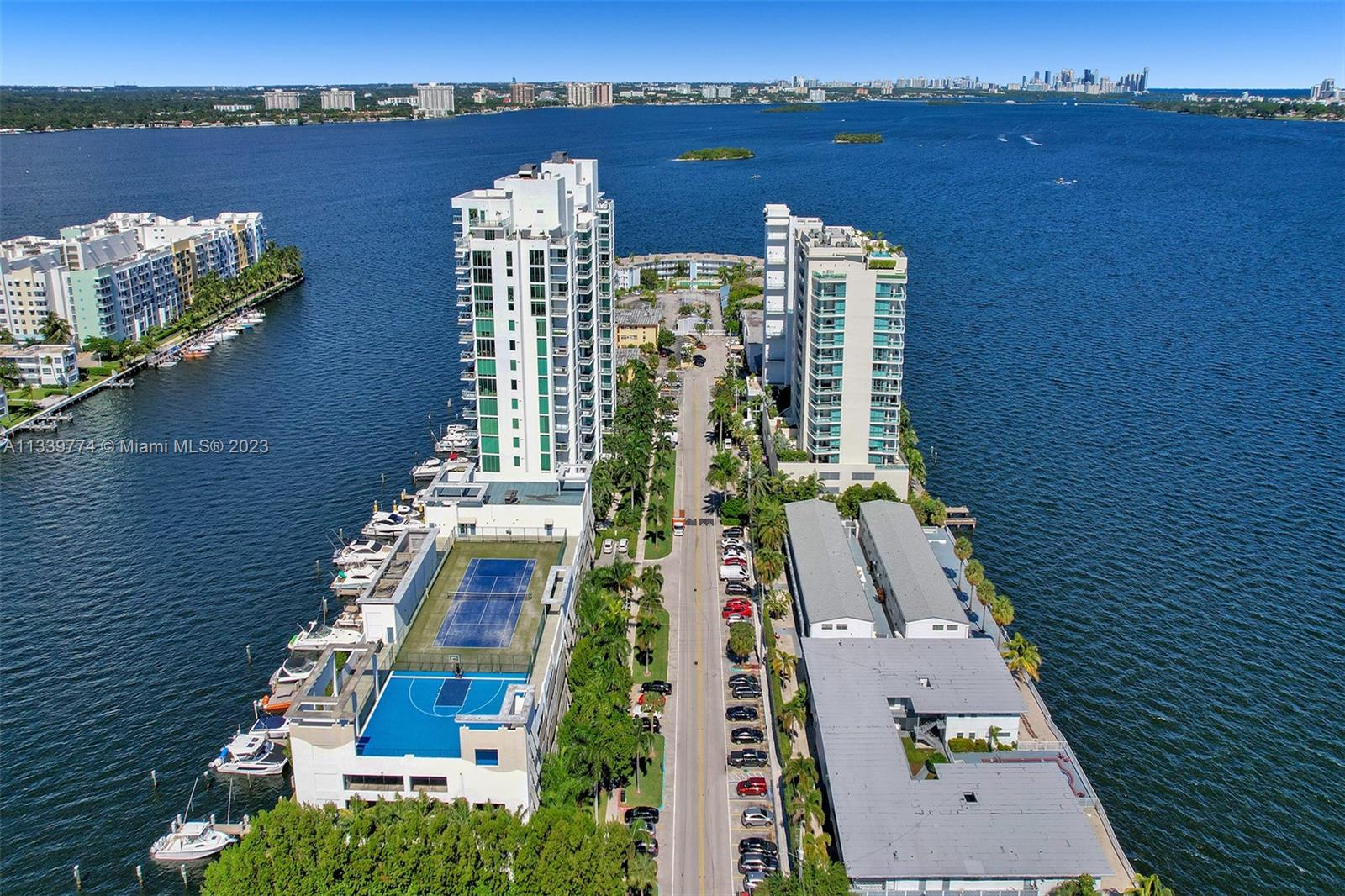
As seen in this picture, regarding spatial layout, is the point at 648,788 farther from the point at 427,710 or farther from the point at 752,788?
the point at 427,710

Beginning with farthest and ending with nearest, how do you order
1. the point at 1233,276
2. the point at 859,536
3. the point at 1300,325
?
1. the point at 1233,276
2. the point at 1300,325
3. the point at 859,536

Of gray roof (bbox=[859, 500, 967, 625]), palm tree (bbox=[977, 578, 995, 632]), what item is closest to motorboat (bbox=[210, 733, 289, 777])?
gray roof (bbox=[859, 500, 967, 625])

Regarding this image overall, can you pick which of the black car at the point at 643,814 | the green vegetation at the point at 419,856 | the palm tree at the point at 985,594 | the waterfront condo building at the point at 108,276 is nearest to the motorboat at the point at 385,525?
the black car at the point at 643,814

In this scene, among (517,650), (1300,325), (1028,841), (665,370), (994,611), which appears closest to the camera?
(1028,841)

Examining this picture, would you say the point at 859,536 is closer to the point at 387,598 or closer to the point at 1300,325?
the point at 387,598

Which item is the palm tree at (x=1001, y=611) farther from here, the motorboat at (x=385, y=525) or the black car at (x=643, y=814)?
the motorboat at (x=385, y=525)

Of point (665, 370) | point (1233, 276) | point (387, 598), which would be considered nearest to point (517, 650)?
point (387, 598)

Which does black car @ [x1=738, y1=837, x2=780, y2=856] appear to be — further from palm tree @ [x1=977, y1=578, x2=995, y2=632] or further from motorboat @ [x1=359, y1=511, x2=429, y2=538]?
motorboat @ [x1=359, y1=511, x2=429, y2=538]
